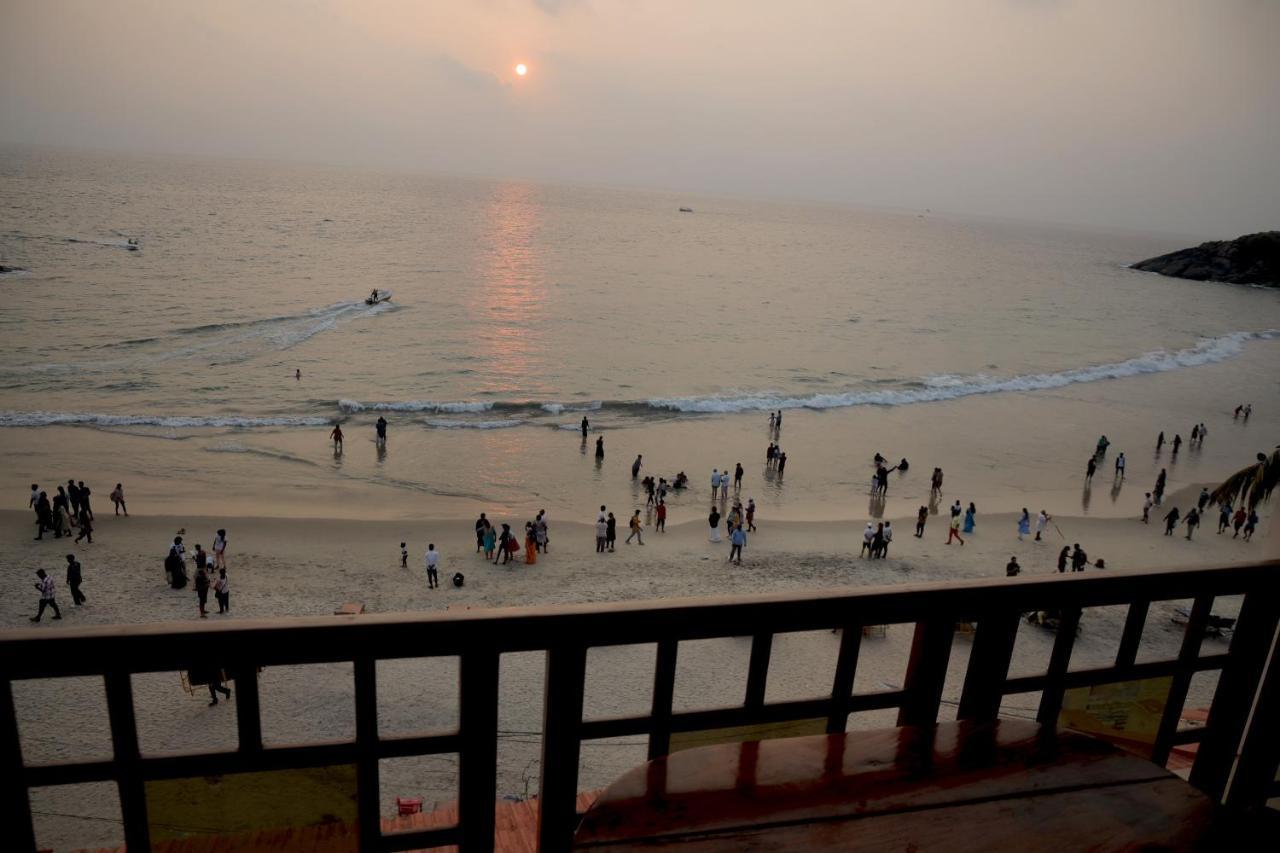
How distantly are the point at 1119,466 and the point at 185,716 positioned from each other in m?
29.7

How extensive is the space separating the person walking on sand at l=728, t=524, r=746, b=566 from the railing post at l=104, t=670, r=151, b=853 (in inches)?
757

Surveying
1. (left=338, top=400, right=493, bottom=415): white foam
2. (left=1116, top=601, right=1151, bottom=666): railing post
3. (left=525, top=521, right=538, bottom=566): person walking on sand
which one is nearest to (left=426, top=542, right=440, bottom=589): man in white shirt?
(left=525, top=521, right=538, bottom=566): person walking on sand

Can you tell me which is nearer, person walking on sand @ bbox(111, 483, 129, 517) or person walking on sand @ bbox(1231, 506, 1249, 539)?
person walking on sand @ bbox(111, 483, 129, 517)

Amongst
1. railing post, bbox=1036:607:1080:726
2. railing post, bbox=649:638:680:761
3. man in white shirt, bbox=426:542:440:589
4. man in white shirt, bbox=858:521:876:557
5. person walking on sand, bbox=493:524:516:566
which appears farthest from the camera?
man in white shirt, bbox=858:521:876:557

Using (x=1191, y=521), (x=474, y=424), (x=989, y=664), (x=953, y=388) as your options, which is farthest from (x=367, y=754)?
(x=953, y=388)

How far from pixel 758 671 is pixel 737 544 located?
18.8 meters

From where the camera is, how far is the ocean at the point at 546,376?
28.0 m

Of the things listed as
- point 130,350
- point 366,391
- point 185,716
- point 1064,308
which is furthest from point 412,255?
point 185,716

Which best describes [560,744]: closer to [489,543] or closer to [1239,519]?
[489,543]

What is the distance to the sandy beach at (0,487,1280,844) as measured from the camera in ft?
37.5

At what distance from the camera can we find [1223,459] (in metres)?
33.5

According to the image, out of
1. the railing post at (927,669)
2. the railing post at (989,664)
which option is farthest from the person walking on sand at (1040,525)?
the railing post at (927,669)

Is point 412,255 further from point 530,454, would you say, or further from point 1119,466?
point 1119,466

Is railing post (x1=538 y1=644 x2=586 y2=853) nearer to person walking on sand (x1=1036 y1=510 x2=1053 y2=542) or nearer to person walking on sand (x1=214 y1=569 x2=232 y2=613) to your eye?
person walking on sand (x1=214 y1=569 x2=232 y2=613)
